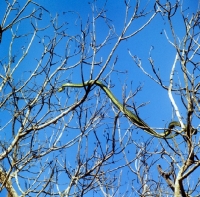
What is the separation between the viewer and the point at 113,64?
15.4ft

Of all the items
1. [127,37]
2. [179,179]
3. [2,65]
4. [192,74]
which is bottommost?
[179,179]

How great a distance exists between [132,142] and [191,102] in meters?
2.21

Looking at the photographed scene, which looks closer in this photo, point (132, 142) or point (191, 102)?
point (191, 102)

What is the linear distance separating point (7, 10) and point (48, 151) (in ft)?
8.11

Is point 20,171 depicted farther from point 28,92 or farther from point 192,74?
point 192,74

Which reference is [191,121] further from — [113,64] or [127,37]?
[113,64]

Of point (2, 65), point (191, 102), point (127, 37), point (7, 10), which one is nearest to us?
point (191, 102)

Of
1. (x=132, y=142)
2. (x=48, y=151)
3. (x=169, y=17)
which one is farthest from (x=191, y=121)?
(x=48, y=151)

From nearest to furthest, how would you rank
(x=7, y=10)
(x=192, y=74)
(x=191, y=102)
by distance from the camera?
(x=191, y=102)
(x=192, y=74)
(x=7, y=10)

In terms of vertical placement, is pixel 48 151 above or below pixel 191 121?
above

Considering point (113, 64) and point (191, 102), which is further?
point (113, 64)

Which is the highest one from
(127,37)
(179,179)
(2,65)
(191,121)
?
(2,65)

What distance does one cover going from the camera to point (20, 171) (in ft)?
18.1

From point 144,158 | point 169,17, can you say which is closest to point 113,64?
point 169,17
